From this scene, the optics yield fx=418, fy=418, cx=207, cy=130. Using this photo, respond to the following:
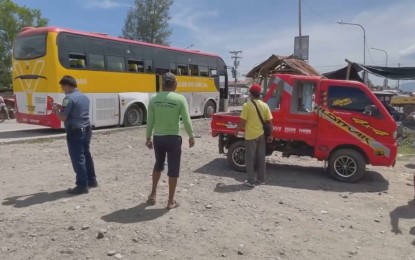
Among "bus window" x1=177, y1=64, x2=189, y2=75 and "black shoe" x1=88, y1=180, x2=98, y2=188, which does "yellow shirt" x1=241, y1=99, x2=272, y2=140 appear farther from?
"bus window" x1=177, y1=64, x2=189, y2=75

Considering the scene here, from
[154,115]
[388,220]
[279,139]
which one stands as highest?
[154,115]

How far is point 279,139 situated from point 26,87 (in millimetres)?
9252

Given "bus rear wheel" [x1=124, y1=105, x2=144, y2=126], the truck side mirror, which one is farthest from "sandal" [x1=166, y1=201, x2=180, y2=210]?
"bus rear wheel" [x1=124, y1=105, x2=144, y2=126]

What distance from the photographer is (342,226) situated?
17.2 ft

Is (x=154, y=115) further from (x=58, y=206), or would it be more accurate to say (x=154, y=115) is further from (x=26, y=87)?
(x=26, y=87)

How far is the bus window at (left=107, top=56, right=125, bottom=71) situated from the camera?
15008mm

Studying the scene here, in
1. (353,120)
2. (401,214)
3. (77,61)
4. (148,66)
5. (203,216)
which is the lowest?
(401,214)

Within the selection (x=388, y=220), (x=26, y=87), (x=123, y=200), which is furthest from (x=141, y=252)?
(x=26, y=87)

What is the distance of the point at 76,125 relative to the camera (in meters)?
5.95

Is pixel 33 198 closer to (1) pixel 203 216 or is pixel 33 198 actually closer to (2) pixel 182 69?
(1) pixel 203 216

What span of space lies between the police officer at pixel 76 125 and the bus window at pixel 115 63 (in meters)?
9.21

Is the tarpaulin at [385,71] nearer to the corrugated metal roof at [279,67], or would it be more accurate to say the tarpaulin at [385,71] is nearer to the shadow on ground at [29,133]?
the corrugated metal roof at [279,67]

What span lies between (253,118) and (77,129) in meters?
2.87

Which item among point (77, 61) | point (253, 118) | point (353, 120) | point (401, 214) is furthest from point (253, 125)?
point (77, 61)
